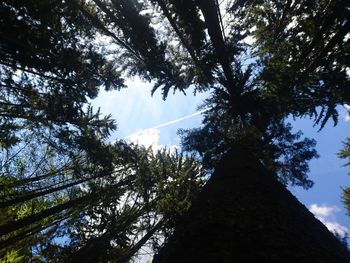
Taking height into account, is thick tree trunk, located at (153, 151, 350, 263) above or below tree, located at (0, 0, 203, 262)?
below

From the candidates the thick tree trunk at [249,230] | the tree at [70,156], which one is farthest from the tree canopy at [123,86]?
the thick tree trunk at [249,230]

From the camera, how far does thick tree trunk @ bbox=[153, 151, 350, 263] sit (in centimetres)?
309

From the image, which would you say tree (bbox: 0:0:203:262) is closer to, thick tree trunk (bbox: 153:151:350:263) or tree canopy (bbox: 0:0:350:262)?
tree canopy (bbox: 0:0:350:262)

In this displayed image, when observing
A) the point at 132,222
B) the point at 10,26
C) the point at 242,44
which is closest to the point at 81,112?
the point at 10,26

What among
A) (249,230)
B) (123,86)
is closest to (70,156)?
(123,86)

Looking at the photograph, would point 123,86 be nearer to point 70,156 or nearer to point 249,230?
point 70,156

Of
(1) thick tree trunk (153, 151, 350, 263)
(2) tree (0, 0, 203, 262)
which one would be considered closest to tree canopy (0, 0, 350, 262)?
(2) tree (0, 0, 203, 262)

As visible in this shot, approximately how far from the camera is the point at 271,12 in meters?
11.6

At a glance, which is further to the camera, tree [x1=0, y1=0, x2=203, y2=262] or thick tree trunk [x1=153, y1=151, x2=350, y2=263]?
tree [x1=0, y1=0, x2=203, y2=262]

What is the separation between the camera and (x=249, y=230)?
11.3ft

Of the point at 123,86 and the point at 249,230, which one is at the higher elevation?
the point at 123,86

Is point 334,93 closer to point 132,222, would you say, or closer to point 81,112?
point 132,222

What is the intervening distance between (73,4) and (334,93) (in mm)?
9930

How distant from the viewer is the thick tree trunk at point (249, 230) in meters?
3.09
